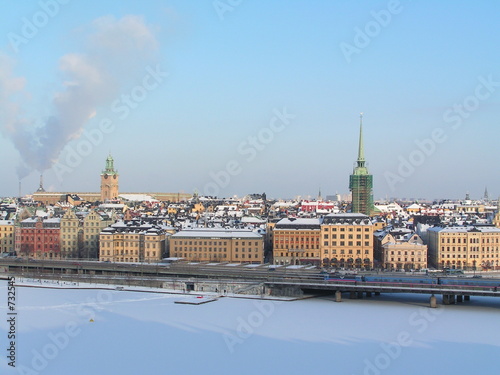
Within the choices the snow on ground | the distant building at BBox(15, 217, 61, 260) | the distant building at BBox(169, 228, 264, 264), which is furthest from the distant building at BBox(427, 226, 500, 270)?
the distant building at BBox(15, 217, 61, 260)

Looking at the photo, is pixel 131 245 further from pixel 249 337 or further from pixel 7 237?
pixel 249 337

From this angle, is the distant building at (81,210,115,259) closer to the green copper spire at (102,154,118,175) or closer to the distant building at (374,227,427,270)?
the distant building at (374,227,427,270)

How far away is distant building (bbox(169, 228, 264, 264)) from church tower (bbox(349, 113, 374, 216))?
87.3 feet

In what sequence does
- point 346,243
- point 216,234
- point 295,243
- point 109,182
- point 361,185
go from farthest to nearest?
point 109,182
point 361,185
point 216,234
point 295,243
point 346,243

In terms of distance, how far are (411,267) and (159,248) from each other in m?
16.0

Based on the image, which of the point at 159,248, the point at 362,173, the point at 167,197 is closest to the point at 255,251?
the point at 159,248

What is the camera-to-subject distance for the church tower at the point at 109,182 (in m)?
101

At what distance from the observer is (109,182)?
101938 mm

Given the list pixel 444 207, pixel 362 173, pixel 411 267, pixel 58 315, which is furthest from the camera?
pixel 444 207

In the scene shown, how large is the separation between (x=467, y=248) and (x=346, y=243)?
7.67 m

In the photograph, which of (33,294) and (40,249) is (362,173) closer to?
(40,249)

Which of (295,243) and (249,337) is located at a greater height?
(295,243)

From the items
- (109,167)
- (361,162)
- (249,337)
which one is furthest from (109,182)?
(249,337)

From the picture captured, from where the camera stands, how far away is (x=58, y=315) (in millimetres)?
26016
